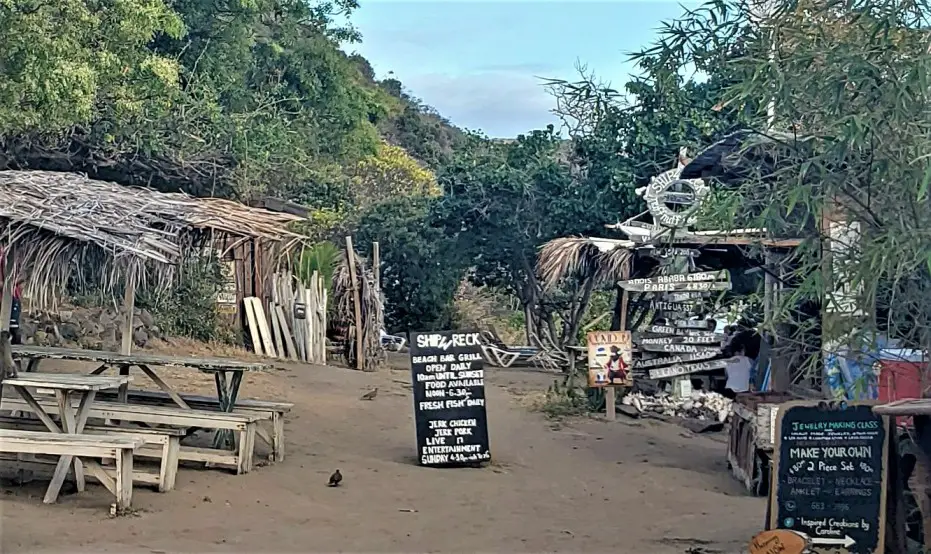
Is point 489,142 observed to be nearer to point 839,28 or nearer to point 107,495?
point 107,495

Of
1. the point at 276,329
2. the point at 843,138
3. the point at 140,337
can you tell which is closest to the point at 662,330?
the point at 276,329

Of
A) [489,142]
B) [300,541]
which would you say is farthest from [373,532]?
[489,142]

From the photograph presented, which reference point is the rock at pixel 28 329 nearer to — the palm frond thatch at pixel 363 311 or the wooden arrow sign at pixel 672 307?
the palm frond thatch at pixel 363 311

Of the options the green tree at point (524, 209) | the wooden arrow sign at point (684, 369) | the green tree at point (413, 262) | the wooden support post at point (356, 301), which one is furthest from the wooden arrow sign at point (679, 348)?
the green tree at point (413, 262)

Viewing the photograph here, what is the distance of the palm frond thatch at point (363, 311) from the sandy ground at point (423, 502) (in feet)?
20.0

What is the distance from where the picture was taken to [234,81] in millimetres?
21250

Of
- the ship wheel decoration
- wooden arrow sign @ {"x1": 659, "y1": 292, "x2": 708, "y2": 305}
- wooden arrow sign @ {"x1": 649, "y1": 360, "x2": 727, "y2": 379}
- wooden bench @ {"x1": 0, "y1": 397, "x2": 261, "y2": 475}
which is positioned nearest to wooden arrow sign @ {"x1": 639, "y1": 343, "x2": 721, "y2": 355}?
wooden arrow sign @ {"x1": 649, "y1": 360, "x2": 727, "y2": 379}

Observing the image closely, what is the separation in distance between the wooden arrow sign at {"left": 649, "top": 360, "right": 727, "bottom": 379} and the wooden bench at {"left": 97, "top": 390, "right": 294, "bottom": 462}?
5.87m

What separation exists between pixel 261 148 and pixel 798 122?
14.2 metres

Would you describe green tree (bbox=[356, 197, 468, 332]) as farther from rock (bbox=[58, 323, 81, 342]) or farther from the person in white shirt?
the person in white shirt

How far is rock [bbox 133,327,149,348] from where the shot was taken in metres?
17.0

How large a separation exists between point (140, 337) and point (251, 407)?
7.34 meters

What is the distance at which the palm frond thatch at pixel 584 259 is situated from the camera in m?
14.2

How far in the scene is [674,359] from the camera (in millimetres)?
14734
